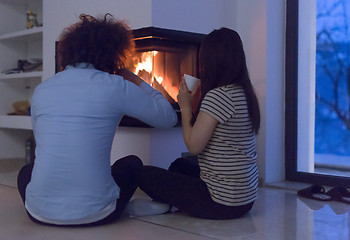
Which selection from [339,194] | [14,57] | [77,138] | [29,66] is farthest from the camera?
[14,57]

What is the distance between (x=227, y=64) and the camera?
1.92 meters

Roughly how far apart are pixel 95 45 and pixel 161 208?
810 millimetres

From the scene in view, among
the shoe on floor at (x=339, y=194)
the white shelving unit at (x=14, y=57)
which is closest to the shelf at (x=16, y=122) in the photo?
the white shelving unit at (x=14, y=57)

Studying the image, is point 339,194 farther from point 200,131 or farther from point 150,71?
point 150,71

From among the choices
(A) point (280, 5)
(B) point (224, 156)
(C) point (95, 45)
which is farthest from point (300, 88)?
(C) point (95, 45)

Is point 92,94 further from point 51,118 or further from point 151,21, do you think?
point 151,21

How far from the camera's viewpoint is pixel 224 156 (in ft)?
6.30

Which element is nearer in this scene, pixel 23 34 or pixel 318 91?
pixel 318 91

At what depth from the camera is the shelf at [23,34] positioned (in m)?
4.09

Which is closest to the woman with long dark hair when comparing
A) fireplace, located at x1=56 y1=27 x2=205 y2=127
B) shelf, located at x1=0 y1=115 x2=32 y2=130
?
fireplace, located at x1=56 y1=27 x2=205 y2=127

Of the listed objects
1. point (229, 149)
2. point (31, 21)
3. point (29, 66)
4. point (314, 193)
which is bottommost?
point (314, 193)

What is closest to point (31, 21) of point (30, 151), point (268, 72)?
point (30, 151)

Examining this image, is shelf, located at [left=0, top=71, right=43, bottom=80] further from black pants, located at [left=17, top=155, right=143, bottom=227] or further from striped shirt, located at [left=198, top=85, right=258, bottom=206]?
striped shirt, located at [left=198, top=85, right=258, bottom=206]

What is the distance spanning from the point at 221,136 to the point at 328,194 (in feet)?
3.28
